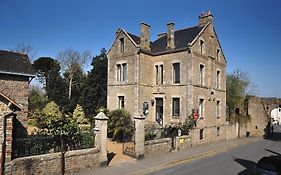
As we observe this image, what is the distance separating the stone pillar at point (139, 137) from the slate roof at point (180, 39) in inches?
439

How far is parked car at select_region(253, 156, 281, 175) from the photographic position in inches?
457

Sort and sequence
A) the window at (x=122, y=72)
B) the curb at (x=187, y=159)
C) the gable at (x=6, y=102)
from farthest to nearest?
the window at (x=122, y=72), the curb at (x=187, y=159), the gable at (x=6, y=102)

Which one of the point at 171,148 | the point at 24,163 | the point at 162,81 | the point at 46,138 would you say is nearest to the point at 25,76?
the point at 46,138

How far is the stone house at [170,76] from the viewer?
2556cm

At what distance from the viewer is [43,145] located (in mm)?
13641

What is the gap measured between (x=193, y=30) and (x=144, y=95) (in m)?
8.88

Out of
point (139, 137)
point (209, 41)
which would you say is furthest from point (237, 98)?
point (139, 137)

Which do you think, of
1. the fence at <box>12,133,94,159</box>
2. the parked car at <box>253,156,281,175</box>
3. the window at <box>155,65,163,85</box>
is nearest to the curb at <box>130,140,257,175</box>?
the fence at <box>12,133,94,159</box>

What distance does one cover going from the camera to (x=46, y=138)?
1360 cm

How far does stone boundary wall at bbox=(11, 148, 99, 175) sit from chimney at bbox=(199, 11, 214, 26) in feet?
65.8

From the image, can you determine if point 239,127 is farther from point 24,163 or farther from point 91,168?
point 24,163

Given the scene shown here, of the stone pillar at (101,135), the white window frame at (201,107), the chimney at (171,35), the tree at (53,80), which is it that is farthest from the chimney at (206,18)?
the tree at (53,80)

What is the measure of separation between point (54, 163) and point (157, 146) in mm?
8394

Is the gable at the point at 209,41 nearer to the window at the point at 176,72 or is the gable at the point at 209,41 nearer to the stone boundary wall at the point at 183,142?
the window at the point at 176,72
